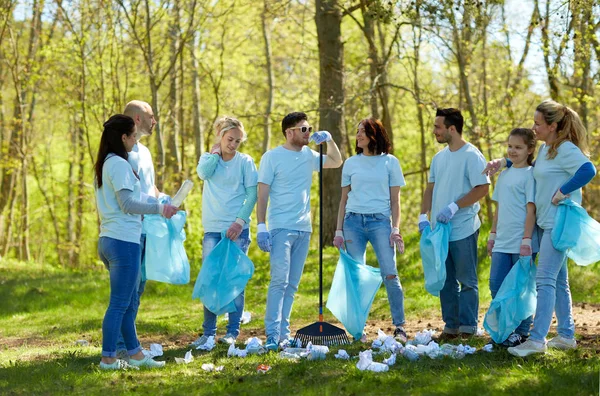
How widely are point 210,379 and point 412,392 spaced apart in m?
1.37

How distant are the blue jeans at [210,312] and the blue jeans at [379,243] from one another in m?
0.83

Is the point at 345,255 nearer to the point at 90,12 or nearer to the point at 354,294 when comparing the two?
the point at 354,294

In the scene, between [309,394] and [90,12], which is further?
[90,12]

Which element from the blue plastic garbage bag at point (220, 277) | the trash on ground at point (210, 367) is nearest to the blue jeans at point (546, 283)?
the trash on ground at point (210, 367)

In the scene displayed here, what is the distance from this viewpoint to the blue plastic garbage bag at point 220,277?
6230mm

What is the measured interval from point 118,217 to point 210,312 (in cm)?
147

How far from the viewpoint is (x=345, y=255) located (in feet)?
20.9

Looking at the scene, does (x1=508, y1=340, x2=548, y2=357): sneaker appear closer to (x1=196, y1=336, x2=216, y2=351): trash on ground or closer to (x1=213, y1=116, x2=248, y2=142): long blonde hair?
(x1=196, y1=336, x2=216, y2=351): trash on ground

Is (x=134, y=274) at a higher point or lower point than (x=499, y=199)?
lower

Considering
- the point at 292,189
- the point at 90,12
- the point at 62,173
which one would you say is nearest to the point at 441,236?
the point at 292,189

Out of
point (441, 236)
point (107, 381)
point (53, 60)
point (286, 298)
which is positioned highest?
point (53, 60)

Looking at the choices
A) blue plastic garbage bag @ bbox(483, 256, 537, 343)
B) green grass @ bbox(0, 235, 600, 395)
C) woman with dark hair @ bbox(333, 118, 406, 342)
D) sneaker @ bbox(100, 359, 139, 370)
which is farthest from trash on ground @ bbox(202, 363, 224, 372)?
blue plastic garbage bag @ bbox(483, 256, 537, 343)

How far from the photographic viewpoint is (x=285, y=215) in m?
6.15

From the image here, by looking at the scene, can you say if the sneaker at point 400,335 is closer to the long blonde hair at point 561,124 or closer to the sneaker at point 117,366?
the long blonde hair at point 561,124
